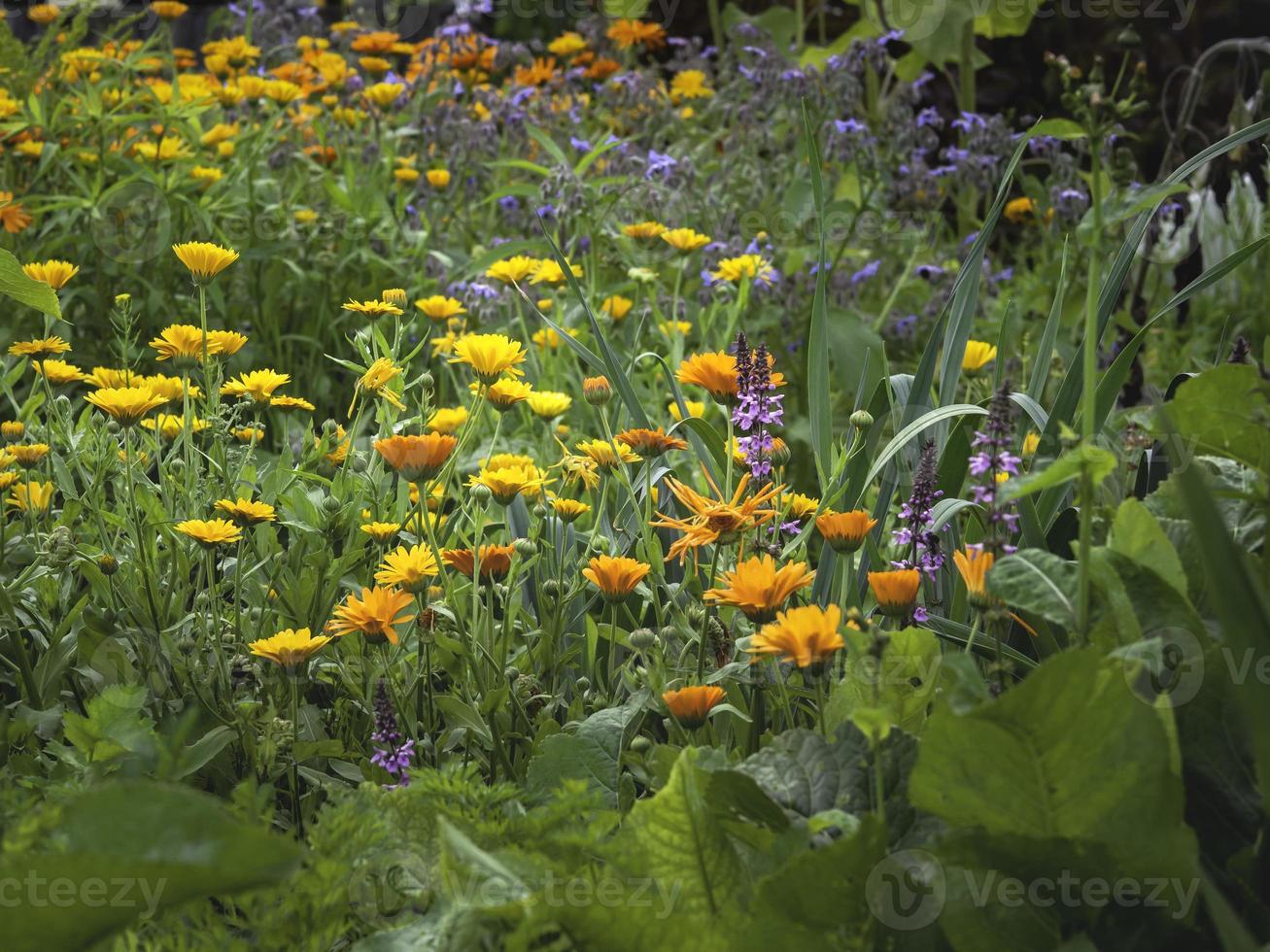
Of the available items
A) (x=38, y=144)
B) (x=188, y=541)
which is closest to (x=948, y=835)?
(x=188, y=541)

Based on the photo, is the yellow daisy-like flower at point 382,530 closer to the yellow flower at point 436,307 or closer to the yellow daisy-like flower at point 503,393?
the yellow daisy-like flower at point 503,393

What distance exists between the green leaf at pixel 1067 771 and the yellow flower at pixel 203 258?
1.11 meters

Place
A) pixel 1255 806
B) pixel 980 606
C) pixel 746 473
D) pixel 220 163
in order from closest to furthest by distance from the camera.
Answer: pixel 1255 806 < pixel 980 606 < pixel 746 473 < pixel 220 163

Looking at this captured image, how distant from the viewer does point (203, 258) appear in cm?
154

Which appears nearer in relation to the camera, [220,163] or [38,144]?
[38,144]

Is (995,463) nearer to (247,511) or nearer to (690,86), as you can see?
(247,511)

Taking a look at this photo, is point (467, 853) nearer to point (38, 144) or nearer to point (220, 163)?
point (38, 144)

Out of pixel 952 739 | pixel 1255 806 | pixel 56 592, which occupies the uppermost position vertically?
pixel 952 739

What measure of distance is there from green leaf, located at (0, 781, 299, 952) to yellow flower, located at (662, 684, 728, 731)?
0.44 m

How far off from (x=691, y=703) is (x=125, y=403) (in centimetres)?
82

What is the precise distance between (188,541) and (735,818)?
0.89 metres

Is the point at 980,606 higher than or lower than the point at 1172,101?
higher

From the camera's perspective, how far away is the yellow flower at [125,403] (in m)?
1.46

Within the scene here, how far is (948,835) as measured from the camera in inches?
33.7
